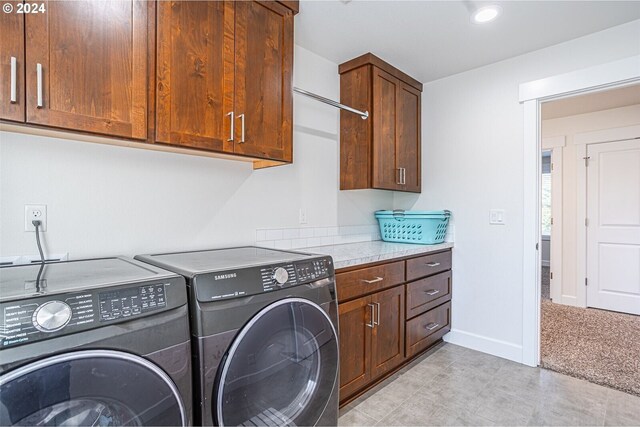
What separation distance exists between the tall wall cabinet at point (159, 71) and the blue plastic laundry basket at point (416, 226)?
4.43 ft

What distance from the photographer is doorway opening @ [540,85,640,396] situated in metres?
3.54

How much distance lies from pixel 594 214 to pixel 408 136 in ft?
9.00

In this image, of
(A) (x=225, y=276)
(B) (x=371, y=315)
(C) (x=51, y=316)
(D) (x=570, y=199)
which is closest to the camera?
(C) (x=51, y=316)

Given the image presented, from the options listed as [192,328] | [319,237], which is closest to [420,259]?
[319,237]

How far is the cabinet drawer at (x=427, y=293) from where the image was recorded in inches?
94.3

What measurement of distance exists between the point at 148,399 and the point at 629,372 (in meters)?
3.08

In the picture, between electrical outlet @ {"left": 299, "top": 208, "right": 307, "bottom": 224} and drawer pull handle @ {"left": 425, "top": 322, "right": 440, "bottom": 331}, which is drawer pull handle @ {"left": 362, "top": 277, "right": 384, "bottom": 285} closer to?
electrical outlet @ {"left": 299, "top": 208, "right": 307, "bottom": 224}

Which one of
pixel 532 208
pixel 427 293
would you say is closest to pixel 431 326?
pixel 427 293

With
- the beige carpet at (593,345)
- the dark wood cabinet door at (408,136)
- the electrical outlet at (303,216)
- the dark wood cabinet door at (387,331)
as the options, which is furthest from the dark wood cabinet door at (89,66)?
the beige carpet at (593,345)

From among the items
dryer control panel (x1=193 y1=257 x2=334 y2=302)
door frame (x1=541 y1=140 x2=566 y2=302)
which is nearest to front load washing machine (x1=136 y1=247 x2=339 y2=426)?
dryer control panel (x1=193 y1=257 x2=334 y2=302)

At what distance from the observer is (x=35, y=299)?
78 centimetres

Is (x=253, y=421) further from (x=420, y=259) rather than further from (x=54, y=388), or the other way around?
(x=420, y=259)

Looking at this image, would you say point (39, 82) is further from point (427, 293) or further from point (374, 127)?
point (427, 293)

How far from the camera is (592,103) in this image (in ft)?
11.7
